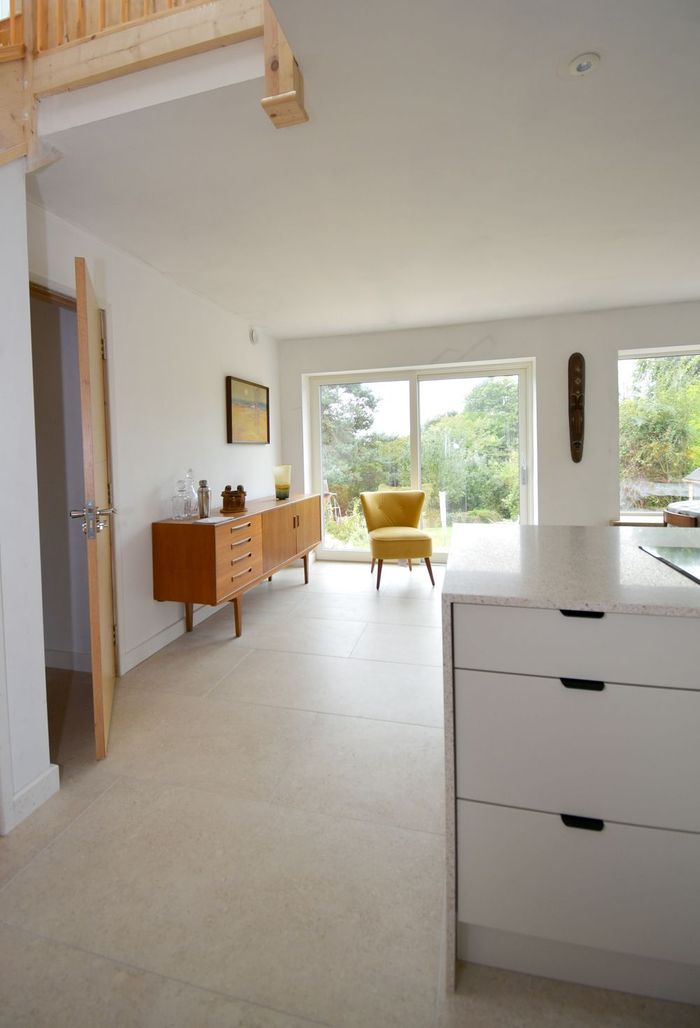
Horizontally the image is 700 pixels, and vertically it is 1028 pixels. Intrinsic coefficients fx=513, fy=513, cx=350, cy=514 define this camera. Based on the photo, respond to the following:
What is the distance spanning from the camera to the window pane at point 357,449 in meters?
5.24

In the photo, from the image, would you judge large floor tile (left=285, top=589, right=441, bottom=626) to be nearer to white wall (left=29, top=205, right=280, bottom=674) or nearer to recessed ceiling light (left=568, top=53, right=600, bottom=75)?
white wall (left=29, top=205, right=280, bottom=674)

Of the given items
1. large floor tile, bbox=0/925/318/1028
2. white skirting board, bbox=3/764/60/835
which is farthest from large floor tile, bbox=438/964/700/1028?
white skirting board, bbox=3/764/60/835

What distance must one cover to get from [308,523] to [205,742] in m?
2.70

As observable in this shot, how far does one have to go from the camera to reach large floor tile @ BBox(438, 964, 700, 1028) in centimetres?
108

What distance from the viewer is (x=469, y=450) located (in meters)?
5.09

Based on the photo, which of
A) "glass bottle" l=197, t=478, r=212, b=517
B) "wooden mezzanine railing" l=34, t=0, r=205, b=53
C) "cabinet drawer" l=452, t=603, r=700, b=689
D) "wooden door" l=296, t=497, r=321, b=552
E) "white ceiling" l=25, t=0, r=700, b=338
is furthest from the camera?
"wooden door" l=296, t=497, r=321, b=552

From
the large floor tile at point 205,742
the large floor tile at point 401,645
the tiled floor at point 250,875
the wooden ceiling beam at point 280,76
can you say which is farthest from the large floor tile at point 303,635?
the wooden ceiling beam at point 280,76

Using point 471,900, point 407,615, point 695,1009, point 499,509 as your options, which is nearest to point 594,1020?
point 695,1009

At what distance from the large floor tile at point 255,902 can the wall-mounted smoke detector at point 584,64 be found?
7.97 ft

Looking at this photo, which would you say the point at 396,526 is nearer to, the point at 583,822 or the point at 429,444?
the point at 429,444

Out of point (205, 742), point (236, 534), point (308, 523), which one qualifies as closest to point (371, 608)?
point (308, 523)

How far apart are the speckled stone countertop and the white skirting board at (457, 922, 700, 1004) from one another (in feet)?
2.56

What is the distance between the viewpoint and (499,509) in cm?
503

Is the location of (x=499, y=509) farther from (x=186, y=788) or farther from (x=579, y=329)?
(x=186, y=788)
